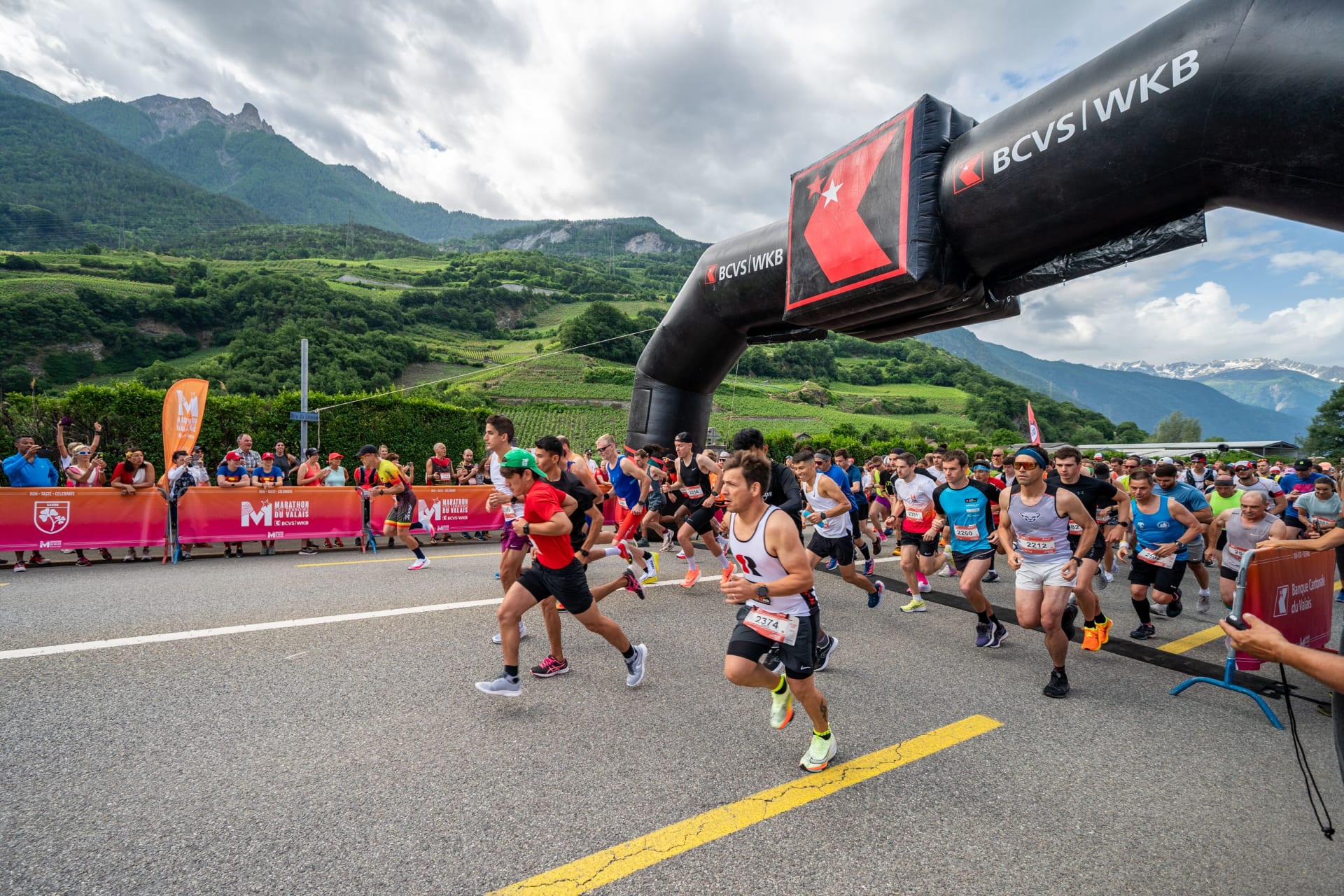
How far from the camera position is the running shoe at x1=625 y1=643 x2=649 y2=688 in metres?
4.65

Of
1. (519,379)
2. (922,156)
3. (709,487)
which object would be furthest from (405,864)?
(519,379)

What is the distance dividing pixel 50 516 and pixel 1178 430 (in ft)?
597

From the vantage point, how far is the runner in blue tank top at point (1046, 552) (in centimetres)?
477

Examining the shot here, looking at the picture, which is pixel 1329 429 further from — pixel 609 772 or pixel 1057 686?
pixel 609 772

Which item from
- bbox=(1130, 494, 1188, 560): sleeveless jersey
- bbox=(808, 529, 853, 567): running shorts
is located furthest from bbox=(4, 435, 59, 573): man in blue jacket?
bbox=(1130, 494, 1188, 560): sleeveless jersey

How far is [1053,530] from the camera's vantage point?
5.02 meters

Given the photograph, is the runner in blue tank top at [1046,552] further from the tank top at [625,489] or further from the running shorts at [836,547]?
the tank top at [625,489]

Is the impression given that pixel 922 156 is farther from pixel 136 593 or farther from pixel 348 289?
pixel 348 289

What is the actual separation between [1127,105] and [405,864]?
6.96 metres

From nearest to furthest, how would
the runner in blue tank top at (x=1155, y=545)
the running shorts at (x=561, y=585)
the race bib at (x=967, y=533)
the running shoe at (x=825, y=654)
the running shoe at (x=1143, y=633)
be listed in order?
the running shorts at (x=561, y=585) → the running shoe at (x=825, y=654) → the race bib at (x=967, y=533) → the running shoe at (x=1143, y=633) → the runner in blue tank top at (x=1155, y=545)

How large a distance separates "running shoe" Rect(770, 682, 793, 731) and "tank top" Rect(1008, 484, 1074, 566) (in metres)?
2.64

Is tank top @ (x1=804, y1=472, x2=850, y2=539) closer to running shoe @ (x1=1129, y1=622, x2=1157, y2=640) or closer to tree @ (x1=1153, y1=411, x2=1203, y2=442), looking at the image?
running shoe @ (x1=1129, y1=622, x2=1157, y2=640)

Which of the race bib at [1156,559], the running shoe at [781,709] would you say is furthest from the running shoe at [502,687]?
the race bib at [1156,559]

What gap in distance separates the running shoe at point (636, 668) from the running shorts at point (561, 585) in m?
0.53
